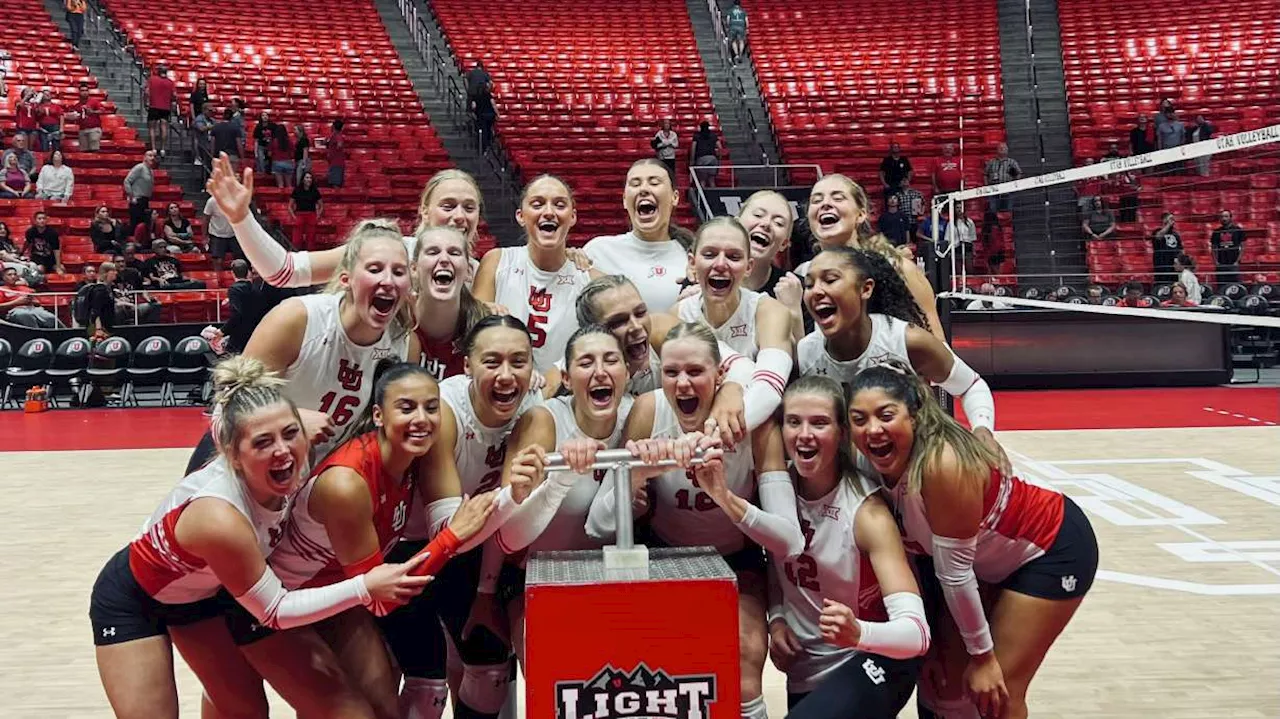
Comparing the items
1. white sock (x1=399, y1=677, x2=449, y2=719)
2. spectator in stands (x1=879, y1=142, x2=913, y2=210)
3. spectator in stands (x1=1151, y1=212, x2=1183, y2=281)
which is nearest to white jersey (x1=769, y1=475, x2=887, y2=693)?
white sock (x1=399, y1=677, x2=449, y2=719)

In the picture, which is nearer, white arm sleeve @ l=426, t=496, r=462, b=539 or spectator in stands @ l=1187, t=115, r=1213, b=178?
white arm sleeve @ l=426, t=496, r=462, b=539

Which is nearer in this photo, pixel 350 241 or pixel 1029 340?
pixel 350 241

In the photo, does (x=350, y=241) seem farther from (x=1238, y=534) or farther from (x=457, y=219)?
(x=1238, y=534)

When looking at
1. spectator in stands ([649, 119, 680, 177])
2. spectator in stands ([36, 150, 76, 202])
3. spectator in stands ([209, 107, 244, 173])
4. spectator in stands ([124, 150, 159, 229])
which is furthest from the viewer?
spectator in stands ([649, 119, 680, 177])

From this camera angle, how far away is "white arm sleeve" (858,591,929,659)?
2.94m

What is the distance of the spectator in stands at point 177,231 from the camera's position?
545 inches

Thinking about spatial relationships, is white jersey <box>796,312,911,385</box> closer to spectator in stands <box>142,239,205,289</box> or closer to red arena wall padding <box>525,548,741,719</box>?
red arena wall padding <box>525,548,741,719</box>

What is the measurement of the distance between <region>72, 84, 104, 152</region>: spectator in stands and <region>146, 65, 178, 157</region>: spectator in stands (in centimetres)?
66

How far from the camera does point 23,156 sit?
48.4 ft

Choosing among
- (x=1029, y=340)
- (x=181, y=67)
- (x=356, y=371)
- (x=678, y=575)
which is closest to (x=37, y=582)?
(x=356, y=371)

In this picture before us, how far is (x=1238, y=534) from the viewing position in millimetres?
6520

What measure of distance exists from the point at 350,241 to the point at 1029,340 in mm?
10082

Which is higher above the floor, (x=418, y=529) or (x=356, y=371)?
(x=356, y=371)

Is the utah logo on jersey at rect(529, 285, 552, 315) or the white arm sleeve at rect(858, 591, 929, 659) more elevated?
the utah logo on jersey at rect(529, 285, 552, 315)
